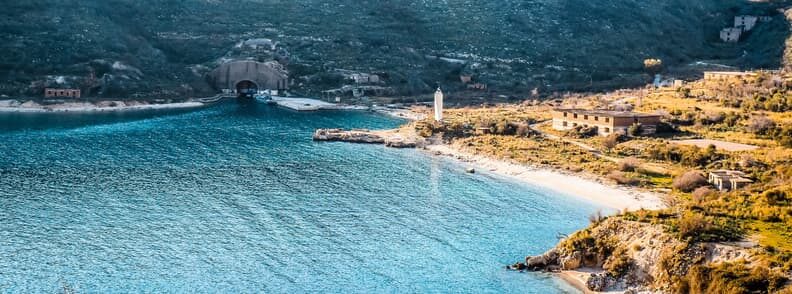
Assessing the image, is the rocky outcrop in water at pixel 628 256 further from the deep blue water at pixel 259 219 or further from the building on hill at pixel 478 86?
the building on hill at pixel 478 86

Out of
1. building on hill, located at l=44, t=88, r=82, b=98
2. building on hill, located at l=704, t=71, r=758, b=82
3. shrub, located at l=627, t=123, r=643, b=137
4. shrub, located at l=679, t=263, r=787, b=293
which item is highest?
building on hill, located at l=704, t=71, r=758, b=82

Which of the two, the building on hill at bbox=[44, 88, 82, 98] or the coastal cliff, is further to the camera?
the building on hill at bbox=[44, 88, 82, 98]

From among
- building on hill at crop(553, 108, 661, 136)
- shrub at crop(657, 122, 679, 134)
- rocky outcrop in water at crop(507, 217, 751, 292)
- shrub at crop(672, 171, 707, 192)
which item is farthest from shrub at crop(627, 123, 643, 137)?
rocky outcrop in water at crop(507, 217, 751, 292)

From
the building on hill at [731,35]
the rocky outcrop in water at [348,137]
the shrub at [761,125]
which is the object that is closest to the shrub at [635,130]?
the shrub at [761,125]

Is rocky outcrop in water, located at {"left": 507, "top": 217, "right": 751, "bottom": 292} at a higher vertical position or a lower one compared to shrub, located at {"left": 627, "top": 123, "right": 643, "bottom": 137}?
lower

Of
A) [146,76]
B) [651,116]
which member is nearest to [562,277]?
[651,116]

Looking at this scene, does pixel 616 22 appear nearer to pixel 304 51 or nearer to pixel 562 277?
pixel 304 51

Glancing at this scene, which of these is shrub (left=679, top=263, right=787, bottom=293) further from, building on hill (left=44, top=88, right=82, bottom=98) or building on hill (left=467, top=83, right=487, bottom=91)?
building on hill (left=44, top=88, right=82, bottom=98)
